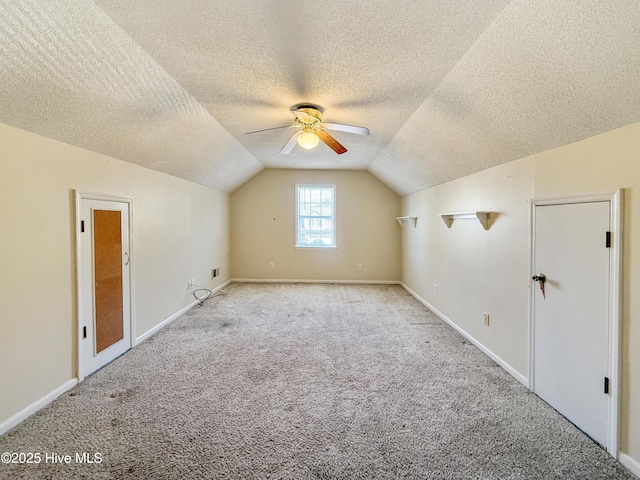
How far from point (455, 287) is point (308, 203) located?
373 cm

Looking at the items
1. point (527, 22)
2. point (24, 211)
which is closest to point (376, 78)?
point (527, 22)

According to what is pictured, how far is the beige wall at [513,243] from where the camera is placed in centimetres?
163

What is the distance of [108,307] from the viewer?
284 cm

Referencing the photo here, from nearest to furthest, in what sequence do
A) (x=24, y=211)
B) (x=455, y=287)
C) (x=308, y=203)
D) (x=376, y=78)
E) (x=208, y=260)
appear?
(x=24, y=211) < (x=376, y=78) < (x=455, y=287) < (x=208, y=260) < (x=308, y=203)

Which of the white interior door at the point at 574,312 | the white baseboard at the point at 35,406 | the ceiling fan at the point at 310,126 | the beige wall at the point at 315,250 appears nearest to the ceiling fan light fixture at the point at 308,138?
the ceiling fan at the point at 310,126

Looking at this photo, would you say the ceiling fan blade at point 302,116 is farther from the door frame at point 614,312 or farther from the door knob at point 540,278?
the door knob at point 540,278

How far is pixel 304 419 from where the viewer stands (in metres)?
2.02

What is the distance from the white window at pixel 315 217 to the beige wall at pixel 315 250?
15 centimetres

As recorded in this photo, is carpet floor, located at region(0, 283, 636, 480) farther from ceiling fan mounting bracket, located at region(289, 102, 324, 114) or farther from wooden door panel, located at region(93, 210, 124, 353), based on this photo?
ceiling fan mounting bracket, located at region(289, 102, 324, 114)

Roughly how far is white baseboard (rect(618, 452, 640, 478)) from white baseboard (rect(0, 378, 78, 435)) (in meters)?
A: 3.67

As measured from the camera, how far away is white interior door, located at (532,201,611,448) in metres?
1.80

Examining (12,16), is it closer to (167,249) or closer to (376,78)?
(376,78)

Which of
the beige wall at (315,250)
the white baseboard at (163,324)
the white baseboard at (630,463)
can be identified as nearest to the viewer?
the white baseboard at (630,463)

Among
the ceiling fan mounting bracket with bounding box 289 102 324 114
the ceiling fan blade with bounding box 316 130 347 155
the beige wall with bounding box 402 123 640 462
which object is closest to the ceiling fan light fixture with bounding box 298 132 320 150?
the ceiling fan blade with bounding box 316 130 347 155
